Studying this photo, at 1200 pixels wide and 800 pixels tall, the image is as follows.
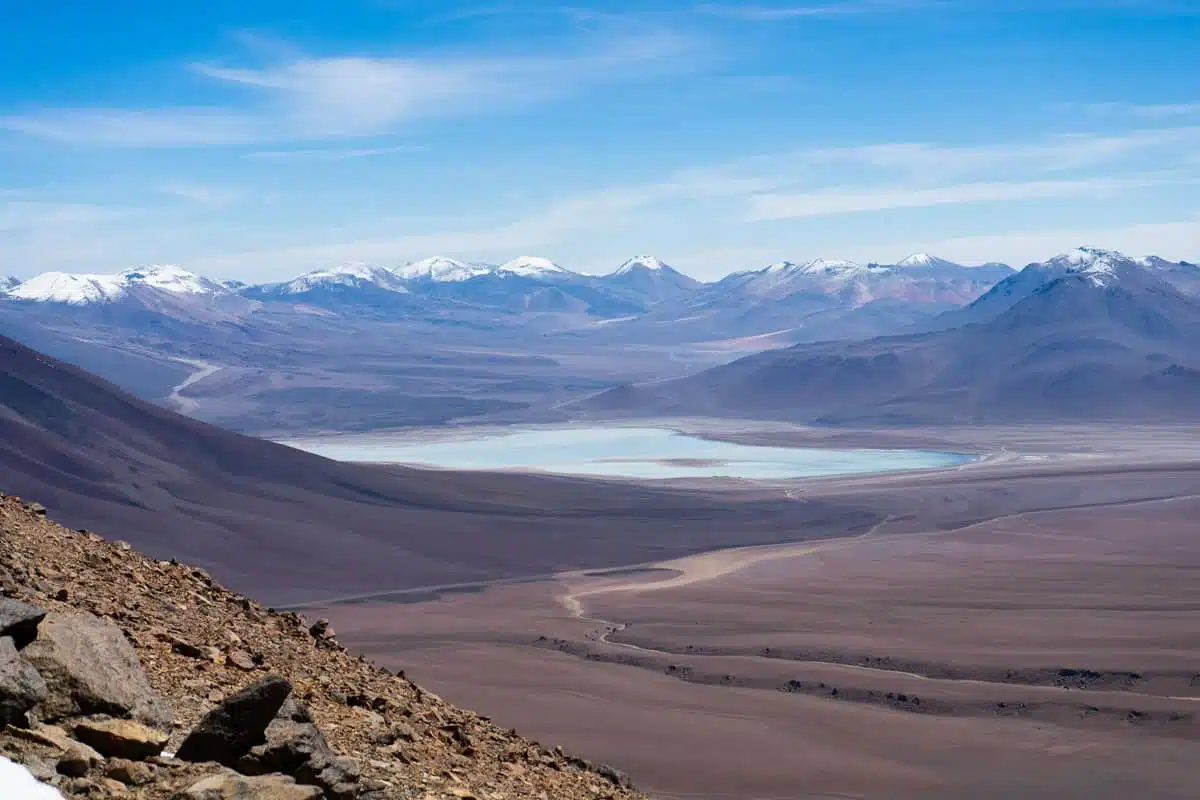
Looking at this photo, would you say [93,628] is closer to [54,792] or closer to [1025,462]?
[54,792]

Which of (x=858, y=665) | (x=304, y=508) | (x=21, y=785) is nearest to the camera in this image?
(x=21, y=785)

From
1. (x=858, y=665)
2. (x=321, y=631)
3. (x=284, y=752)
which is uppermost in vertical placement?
(x=284, y=752)

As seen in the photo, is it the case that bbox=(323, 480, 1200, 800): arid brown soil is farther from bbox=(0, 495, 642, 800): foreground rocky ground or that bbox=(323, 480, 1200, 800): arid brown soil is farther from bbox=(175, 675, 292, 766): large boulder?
bbox=(175, 675, 292, 766): large boulder

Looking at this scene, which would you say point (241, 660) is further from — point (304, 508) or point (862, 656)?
point (304, 508)

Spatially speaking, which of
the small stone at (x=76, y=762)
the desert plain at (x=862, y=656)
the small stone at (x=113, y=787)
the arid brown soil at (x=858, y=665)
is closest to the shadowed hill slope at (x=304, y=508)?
the desert plain at (x=862, y=656)

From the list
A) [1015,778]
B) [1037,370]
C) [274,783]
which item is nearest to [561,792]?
[274,783]

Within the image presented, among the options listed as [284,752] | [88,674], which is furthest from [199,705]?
[284,752]
